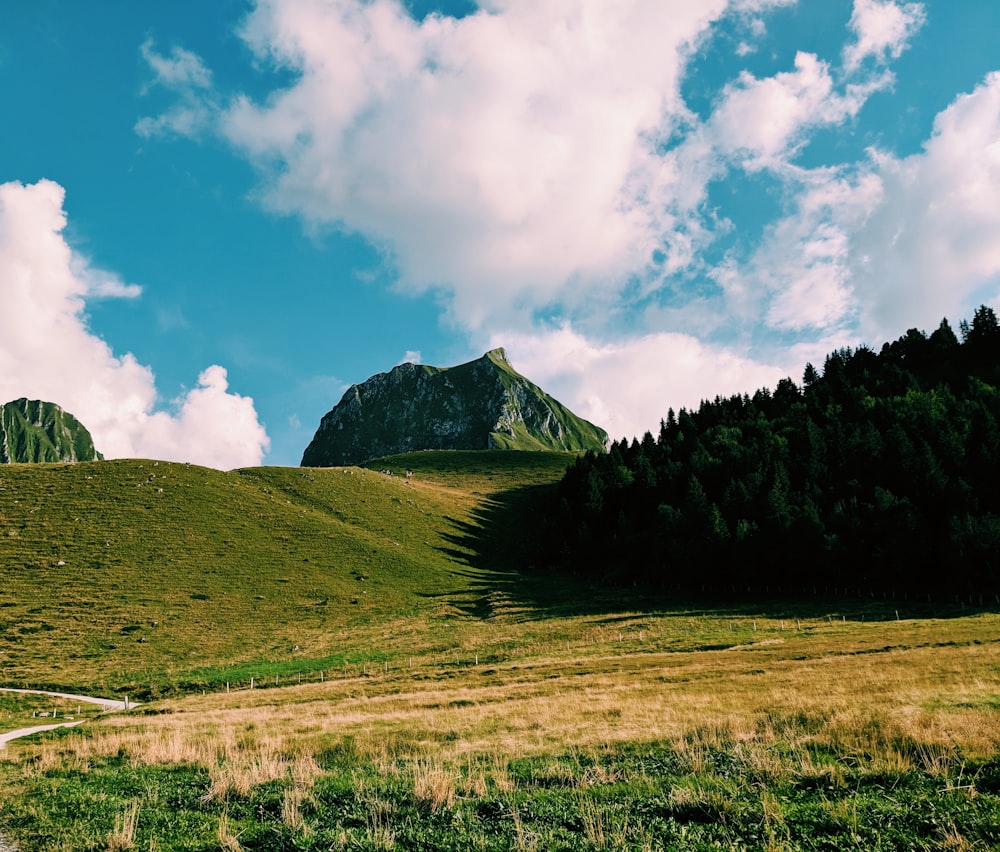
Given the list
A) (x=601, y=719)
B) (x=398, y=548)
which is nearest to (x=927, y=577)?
(x=601, y=719)

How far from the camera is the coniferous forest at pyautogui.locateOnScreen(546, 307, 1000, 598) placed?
7956cm

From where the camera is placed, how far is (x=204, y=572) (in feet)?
274

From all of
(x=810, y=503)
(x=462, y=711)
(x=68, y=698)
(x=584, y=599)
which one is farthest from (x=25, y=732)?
(x=810, y=503)

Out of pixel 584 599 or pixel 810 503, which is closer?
pixel 584 599

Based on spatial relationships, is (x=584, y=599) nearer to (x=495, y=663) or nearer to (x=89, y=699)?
(x=495, y=663)

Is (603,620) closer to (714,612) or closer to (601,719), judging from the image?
(714,612)

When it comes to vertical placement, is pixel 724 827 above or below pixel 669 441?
below

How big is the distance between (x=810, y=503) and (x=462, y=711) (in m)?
78.8

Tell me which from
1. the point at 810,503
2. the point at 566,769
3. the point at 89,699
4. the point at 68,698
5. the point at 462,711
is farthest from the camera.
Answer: the point at 810,503

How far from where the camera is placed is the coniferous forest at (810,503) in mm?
79562

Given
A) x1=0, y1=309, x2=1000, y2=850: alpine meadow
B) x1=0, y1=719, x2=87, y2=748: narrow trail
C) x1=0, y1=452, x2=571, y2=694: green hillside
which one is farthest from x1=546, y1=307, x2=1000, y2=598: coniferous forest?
x1=0, y1=719, x2=87, y2=748: narrow trail

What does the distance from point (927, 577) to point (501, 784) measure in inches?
3449

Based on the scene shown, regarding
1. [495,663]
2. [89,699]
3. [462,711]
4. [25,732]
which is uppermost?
[462,711]

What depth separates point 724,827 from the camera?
9.91 m
